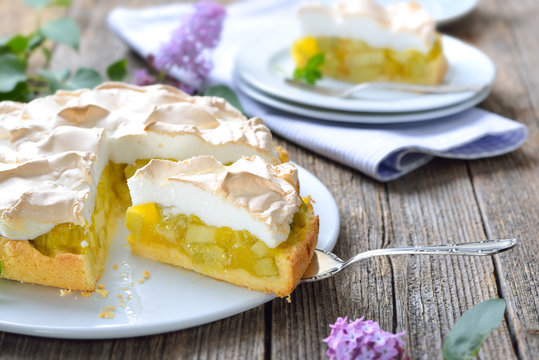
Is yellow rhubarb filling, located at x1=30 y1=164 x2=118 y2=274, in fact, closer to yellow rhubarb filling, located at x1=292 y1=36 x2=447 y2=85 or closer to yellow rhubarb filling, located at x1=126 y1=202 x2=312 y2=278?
yellow rhubarb filling, located at x1=126 y1=202 x2=312 y2=278

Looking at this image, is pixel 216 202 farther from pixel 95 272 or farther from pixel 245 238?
pixel 95 272

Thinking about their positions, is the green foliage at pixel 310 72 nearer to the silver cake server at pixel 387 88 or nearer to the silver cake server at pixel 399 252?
the silver cake server at pixel 387 88

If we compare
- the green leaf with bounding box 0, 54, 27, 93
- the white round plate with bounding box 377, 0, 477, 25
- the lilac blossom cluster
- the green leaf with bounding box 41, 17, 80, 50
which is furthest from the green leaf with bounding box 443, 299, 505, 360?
the white round plate with bounding box 377, 0, 477, 25

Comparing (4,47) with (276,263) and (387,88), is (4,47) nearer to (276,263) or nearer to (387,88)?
(387,88)

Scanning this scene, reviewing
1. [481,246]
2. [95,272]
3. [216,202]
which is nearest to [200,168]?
[216,202]

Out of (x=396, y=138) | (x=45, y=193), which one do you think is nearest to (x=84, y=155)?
(x=45, y=193)

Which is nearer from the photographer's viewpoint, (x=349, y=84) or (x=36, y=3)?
(x=349, y=84)

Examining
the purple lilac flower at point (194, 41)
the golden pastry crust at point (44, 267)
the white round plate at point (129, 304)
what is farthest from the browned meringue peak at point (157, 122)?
the purple lilac flower at point (194, 41)
